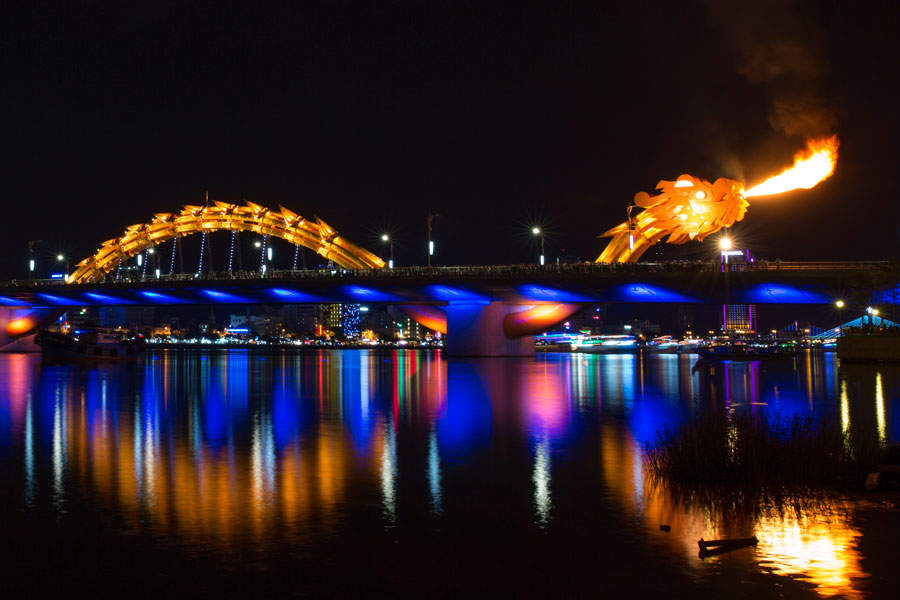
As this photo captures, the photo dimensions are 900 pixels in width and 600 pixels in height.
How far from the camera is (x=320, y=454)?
20188 millimetres

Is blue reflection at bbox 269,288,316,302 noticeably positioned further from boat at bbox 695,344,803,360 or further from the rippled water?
the rippled water

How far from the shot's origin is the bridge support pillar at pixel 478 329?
296 ft

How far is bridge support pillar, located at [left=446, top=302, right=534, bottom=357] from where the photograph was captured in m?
90.2

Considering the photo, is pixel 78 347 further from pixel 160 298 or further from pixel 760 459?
pixel 760 459

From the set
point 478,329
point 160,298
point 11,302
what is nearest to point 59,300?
point 11,302

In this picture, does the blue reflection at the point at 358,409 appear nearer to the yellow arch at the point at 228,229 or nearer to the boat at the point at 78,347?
the boat at the point at 78,347

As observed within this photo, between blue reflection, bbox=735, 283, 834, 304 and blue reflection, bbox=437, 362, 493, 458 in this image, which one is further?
blue reflection, bbox=735, 283, 834, 304

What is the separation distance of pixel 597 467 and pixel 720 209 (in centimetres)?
6344

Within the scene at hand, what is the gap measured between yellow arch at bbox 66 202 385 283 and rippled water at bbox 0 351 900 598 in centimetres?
7881

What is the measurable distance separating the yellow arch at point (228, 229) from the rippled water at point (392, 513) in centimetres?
7881

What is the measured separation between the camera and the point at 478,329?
90.6 m

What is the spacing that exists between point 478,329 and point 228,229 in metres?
42.3

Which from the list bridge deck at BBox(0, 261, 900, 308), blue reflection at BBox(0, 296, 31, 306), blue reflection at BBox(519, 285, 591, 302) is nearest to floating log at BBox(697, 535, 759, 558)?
bridge deck at BBox(0, 261, 900, 308)

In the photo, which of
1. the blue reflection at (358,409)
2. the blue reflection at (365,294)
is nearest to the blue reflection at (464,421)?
the blue reflection at (358,409)
